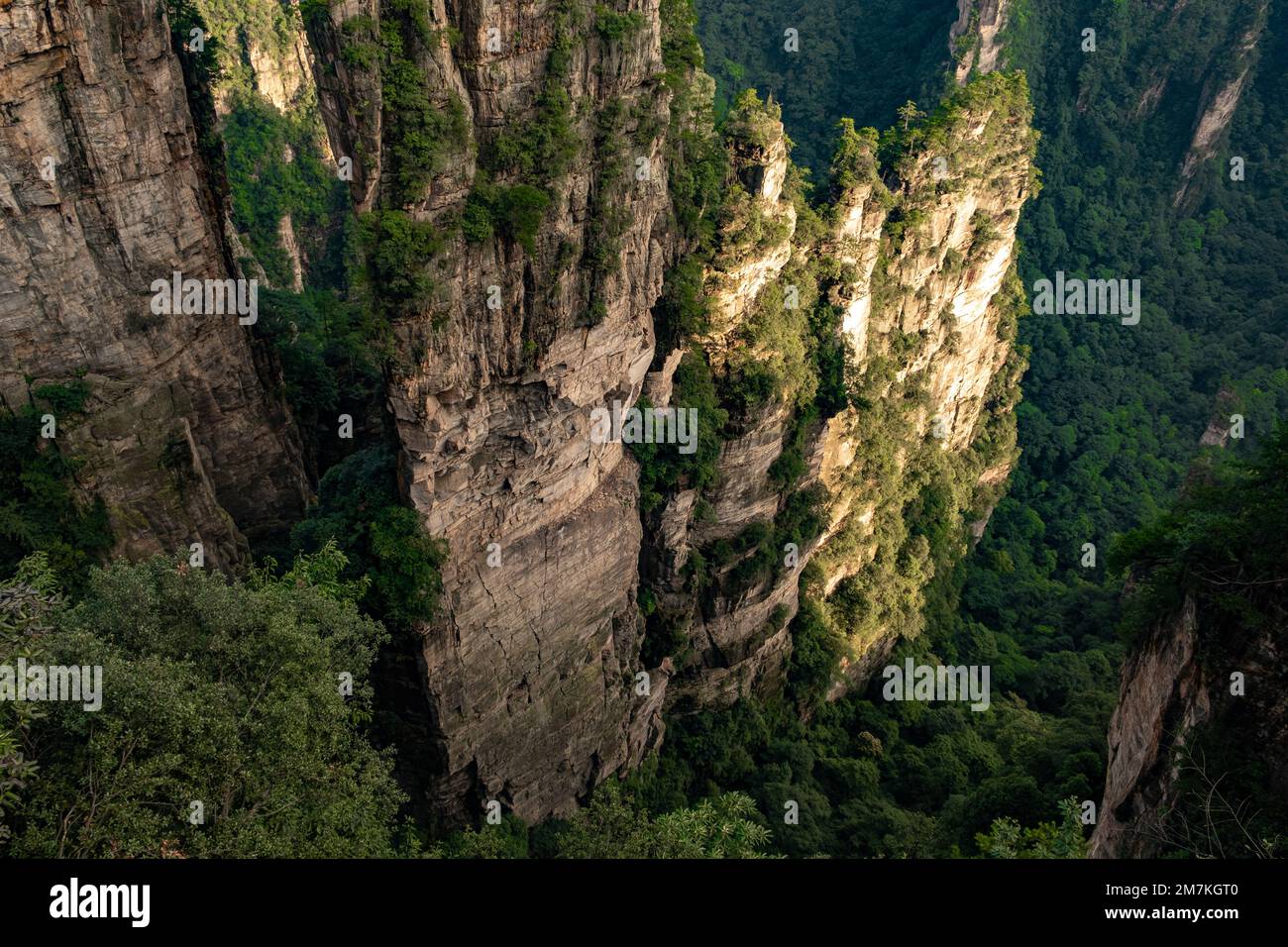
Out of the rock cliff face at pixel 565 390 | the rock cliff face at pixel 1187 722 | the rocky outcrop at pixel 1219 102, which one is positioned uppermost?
the rocky outcrop at pixel 1219 102

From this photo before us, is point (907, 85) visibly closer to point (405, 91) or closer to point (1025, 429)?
point (1025, 429)

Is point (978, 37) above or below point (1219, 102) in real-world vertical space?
above

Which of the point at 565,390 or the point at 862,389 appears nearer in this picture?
the point at 565,390

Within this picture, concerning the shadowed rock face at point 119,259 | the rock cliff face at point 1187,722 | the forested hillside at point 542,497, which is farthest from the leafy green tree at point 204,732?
the rock cliff face at point 1187,722

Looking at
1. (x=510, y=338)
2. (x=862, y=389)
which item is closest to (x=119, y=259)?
(x=510, y=338)

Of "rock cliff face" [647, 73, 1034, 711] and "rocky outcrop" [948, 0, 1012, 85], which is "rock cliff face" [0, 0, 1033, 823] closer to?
"rock cliff face" [647, 73, 1034, 711]

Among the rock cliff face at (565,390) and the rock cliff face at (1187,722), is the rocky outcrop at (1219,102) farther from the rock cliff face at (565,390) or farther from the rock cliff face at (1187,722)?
the rock cliff face at (1187,722)

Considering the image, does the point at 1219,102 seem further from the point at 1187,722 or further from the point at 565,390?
the point at 1187,722

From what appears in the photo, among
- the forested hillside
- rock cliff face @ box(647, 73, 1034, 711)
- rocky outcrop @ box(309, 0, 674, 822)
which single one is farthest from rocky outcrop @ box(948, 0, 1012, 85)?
rocky outcrop @ box(309, 0, 674, 822)
